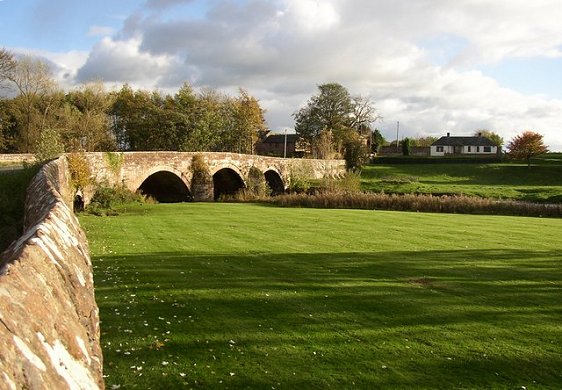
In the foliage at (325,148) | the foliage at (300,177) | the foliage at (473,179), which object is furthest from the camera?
the foliage at (325,148)

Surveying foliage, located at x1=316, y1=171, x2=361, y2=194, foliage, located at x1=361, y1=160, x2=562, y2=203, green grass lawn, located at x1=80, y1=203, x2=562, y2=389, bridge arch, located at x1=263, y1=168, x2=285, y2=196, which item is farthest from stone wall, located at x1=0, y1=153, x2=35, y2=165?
foliage, located at x1=361, y1=160, x2=562, y2=203

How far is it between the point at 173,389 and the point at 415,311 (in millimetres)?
5343

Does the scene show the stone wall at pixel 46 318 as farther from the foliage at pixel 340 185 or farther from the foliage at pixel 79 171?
the foliage at pixel 340 185

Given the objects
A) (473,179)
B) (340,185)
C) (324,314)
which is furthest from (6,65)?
(473,179)

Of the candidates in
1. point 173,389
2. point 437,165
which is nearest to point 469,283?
point 173,389

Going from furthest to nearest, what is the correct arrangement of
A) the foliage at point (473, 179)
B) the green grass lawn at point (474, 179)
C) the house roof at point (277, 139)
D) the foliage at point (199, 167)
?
1. the house roof at point (277, 139)
2. the green grass lawn at point (474, 179)
3. the foliage at point (473, 179)
4. the foliage at point (199, 167)

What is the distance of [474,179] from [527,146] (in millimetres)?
13810

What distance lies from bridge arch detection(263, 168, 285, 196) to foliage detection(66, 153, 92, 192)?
2772 centimetres

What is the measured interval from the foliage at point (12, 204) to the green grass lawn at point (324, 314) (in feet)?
7.81

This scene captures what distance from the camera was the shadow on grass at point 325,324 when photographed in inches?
264

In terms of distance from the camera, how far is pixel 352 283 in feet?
38.9

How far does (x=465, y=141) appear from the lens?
359ft

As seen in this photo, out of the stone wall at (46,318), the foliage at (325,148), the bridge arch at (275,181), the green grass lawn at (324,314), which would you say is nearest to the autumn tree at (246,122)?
the foliage at (325,148)

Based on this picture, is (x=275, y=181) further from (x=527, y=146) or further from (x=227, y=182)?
(x=527, y=146)
